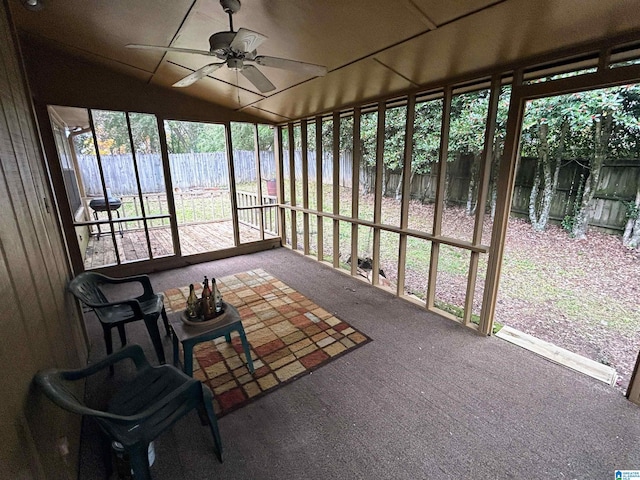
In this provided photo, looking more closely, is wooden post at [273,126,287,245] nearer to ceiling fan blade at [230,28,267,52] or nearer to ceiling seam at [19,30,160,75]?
ceiling seam at [19,30,160,75]

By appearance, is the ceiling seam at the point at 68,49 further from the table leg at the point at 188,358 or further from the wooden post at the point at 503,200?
the wooden post at the point at 503,200

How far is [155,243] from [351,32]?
14.7ft

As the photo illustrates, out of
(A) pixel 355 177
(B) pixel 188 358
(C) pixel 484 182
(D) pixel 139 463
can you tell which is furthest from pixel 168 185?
(C) pixel 484 182

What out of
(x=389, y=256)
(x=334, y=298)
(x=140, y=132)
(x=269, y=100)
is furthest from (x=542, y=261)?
(x=140, y=132)

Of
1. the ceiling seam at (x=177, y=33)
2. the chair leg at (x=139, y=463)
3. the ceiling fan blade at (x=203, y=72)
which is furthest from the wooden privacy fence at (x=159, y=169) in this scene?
the chair leg at (x=139, y=463)

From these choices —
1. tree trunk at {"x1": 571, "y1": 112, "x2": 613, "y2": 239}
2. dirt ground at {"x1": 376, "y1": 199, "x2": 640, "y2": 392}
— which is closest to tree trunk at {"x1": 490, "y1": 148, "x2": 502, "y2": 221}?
dirt ground at {"x1": 376, "y1": 199, "x2": 640, "y2": 392}

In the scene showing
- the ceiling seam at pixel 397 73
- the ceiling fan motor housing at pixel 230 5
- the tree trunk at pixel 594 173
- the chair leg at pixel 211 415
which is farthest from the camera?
the tree trunk at pixel 594 173

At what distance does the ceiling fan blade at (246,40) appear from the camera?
1558mm

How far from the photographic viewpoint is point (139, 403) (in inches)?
58.6

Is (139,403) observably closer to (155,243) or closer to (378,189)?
(378,189)

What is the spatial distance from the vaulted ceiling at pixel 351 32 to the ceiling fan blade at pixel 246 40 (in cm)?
35

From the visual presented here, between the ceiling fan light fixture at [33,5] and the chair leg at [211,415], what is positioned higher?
the ceiling fan light fixture at [33,5]

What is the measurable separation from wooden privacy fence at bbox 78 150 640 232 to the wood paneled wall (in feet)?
6.87

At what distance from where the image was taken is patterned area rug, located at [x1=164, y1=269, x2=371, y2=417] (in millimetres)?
2129
